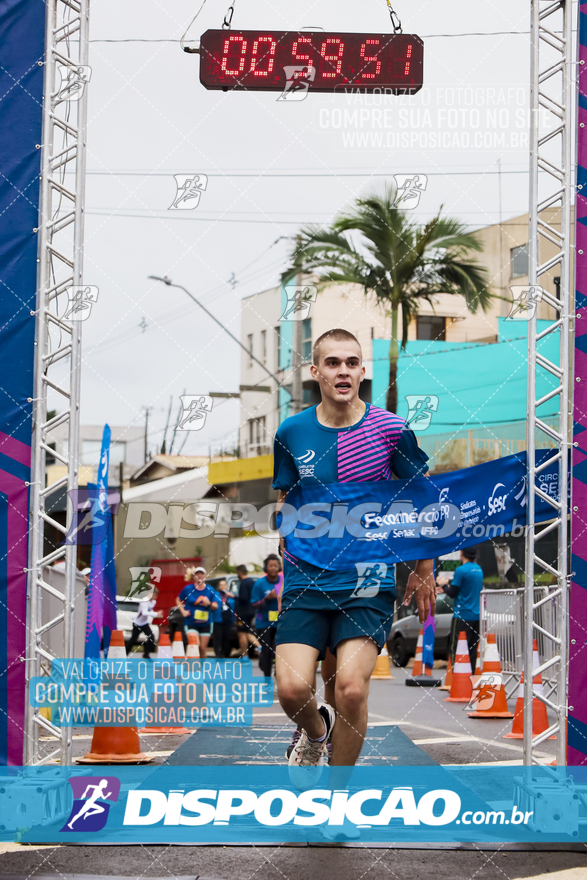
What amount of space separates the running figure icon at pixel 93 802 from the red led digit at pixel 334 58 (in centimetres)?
391

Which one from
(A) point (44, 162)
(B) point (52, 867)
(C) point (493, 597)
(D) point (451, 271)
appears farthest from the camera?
(D) point (451, 271)

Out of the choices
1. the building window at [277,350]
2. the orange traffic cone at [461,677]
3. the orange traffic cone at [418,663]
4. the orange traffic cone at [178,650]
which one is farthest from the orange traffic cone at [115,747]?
the building window at [277,350]

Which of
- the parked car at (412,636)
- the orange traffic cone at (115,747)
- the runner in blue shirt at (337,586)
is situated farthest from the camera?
the parked car at (412,636)

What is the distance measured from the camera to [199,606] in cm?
1577

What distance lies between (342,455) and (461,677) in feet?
26.8

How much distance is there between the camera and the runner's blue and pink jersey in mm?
4715

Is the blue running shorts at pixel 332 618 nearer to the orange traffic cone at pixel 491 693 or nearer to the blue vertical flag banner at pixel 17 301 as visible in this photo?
the blue vertical flag banner at pixel 17 301

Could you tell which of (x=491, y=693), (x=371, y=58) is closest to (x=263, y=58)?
(x=371, y=58)

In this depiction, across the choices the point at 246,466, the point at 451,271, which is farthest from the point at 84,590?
the point at 246,466

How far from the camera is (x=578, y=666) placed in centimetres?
502

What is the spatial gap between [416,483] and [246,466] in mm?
31095

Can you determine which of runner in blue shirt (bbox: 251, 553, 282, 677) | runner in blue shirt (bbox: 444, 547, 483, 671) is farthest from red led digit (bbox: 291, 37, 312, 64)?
runner in blue shirt (bbox: 251, 553, 282, 677)

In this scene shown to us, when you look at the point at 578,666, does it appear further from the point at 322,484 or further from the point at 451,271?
the point at 451,271

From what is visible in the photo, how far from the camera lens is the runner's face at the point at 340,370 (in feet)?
15.5
